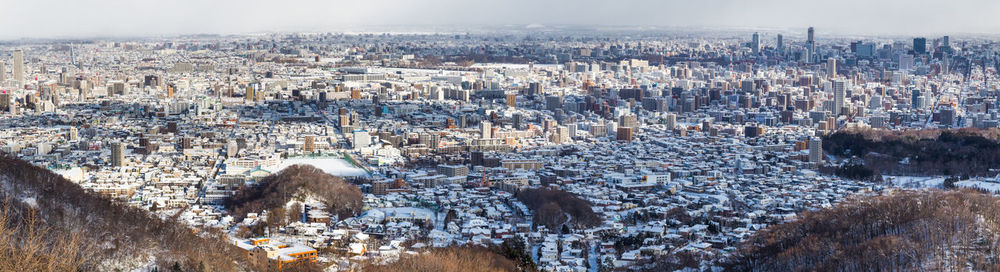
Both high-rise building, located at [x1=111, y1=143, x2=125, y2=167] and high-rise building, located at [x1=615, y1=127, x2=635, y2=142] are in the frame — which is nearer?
high-rise building, located at [x1=111, y1=143, x2=125, y2=167]

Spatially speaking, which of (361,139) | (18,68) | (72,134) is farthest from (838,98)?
(18,68)

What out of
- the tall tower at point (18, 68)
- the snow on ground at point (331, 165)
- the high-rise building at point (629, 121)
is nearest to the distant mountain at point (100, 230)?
the snow on ground at point (331, 165)

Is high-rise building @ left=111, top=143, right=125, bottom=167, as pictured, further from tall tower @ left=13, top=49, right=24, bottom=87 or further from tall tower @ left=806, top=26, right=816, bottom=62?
tall tower @ left=806, top=26, right=816, bottom=62

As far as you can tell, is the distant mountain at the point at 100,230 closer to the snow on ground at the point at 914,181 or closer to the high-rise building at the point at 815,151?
the snow on ground at the point at 914,181

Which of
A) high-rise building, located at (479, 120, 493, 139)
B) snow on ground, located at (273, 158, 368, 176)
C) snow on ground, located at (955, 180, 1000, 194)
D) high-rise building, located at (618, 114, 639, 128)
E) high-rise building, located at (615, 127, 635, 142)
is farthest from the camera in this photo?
high-rise building, located at (618, 114, 639, 128)

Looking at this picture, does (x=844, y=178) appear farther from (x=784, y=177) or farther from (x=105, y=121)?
(x=105, y=121)

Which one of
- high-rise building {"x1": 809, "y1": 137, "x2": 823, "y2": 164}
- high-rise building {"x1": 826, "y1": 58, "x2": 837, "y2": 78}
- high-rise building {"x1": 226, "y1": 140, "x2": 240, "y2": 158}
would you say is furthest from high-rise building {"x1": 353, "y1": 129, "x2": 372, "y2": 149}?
high-rise building {"x1": 826, "y1": 58, "x2": 837, "y2": 78}
